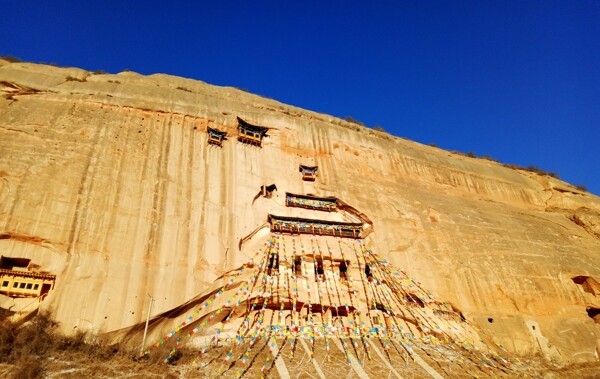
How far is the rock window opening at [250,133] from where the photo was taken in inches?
891

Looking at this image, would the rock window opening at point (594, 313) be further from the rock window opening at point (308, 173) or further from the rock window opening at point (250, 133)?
the rock window opening at point (250, 133)

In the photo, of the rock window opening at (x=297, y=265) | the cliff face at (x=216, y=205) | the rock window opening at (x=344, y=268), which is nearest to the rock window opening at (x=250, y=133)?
the cliff face at (x=216, y=205)

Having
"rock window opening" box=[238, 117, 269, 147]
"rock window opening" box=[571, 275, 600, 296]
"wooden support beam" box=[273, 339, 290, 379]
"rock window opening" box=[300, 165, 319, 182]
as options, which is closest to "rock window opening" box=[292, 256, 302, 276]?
"wooden support beam" box=[273, 339, 290, 379]

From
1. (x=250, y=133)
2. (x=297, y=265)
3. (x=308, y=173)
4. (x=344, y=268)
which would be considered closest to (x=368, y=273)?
(x=344, y=268)

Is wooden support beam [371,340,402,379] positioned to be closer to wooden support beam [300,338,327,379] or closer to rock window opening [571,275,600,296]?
wooden support beam [300,338,327,379]

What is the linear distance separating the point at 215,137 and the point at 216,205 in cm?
402

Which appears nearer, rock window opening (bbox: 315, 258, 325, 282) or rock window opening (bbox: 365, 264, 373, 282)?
rock window opening (bbox: 315, 258, 325, 282)

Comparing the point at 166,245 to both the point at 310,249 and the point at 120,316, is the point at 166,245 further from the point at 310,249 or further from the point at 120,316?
the point at 310,249

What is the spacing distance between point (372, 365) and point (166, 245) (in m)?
9.12

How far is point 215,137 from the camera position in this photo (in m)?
21.7

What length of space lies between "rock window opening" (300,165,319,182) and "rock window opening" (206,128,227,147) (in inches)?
178

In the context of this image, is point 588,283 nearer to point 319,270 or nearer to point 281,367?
point 319,270

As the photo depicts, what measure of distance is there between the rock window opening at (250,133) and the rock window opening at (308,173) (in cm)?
269

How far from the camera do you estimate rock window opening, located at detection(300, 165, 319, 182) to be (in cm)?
2320
